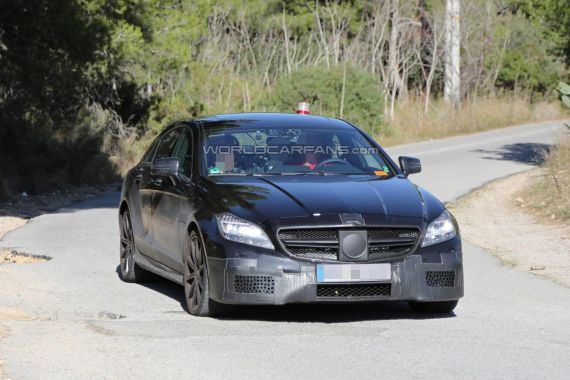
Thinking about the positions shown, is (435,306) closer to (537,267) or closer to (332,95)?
(537,267)

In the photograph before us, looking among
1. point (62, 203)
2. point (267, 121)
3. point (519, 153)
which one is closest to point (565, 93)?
point (62, 203)

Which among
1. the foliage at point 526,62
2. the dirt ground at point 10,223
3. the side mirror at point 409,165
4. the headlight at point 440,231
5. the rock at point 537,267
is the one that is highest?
the side mirror at point 409,165

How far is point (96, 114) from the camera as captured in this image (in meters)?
30.0

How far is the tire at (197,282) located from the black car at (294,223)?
10 millimetres

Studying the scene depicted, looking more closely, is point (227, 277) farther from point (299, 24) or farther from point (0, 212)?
point (299, 24)

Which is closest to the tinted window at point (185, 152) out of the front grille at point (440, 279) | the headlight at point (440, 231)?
the headlight at point (440, 231)

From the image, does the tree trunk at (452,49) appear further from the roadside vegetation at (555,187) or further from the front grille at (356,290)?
the front grille at (356,290)

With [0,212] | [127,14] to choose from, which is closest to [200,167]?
[0,212]

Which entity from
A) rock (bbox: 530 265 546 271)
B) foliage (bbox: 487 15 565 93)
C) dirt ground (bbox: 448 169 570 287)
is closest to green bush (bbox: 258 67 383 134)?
dirt ground (bbox: 448 169 570 287)

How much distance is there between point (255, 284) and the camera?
888 centimetres

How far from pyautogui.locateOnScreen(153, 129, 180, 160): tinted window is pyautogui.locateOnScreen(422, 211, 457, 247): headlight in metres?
2.92

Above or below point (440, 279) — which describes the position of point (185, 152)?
above

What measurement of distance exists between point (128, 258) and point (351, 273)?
11.3 feet

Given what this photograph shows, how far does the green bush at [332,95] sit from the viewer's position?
34.1 m
